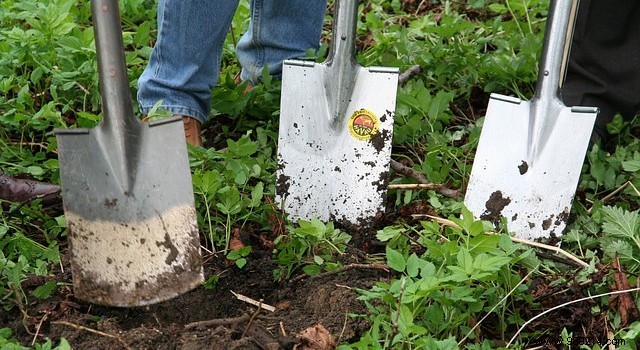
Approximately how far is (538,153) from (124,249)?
1032mm

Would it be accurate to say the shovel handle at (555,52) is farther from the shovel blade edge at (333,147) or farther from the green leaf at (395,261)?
the green leaf at (395,261)

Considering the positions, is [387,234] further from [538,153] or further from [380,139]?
[538,153]

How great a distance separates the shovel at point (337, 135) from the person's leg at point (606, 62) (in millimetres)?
728

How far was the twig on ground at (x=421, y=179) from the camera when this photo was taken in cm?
234

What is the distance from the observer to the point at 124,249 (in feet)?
6.06

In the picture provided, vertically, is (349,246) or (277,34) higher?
(277,34)

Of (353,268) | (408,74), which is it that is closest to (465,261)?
(353,268)

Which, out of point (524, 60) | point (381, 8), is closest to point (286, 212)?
point (524, 60)

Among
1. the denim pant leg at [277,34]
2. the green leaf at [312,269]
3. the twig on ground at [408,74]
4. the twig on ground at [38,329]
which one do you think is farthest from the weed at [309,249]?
the twig on ground at [408,74]

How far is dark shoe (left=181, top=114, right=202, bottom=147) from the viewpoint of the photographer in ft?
8.20

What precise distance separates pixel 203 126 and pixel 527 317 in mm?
1304

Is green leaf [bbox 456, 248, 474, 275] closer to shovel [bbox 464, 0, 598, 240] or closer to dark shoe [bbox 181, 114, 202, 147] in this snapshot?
shovel [bbox 464, 0, 598, 240]

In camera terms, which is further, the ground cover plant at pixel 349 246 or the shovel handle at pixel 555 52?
the shovel handle at pixel 555 52

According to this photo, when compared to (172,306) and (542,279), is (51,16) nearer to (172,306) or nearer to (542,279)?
(172,306)
